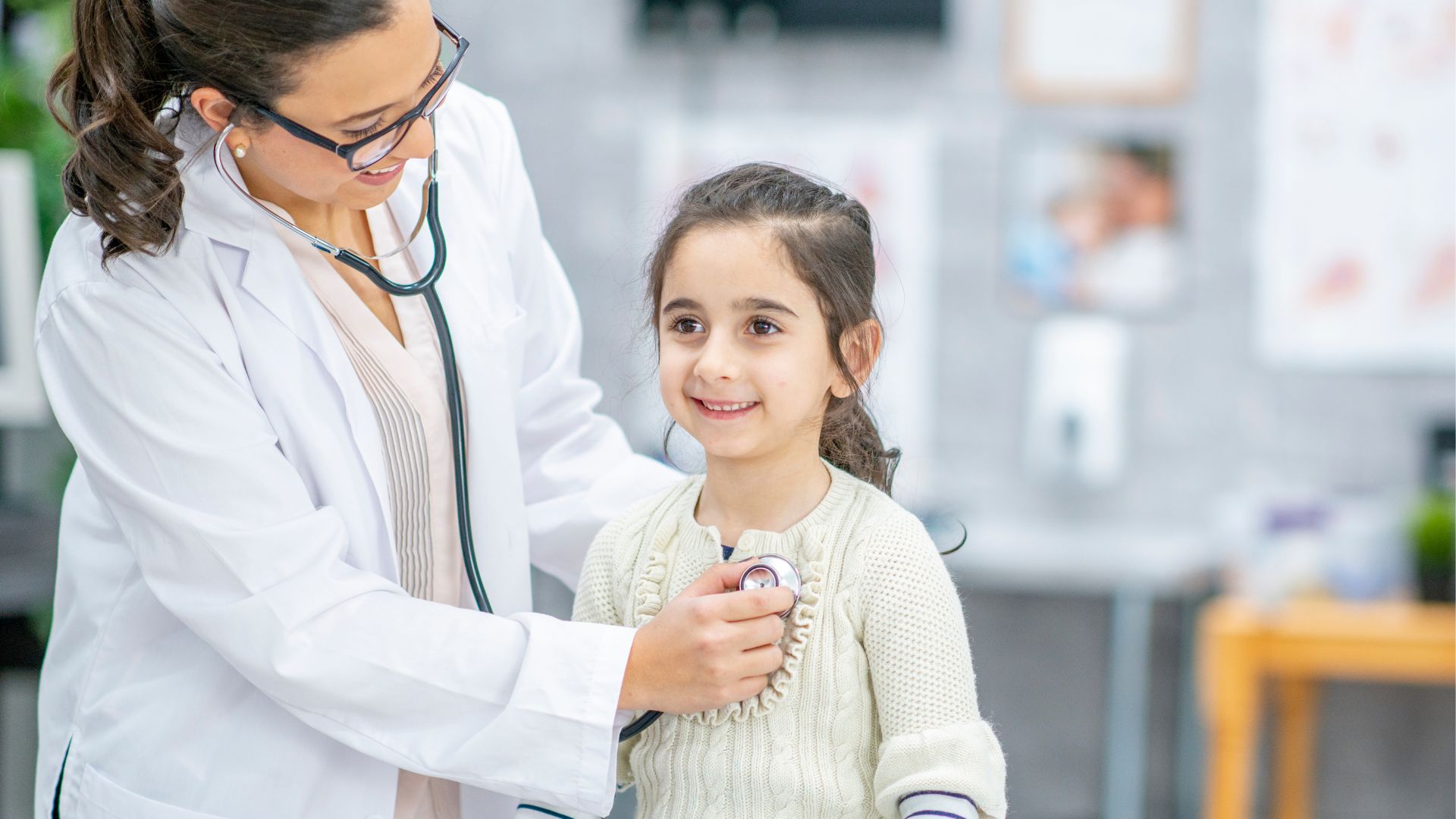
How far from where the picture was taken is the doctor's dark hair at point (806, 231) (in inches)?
41.1

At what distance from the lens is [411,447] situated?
1.23m

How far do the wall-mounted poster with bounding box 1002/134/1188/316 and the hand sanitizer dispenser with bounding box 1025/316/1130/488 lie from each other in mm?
92

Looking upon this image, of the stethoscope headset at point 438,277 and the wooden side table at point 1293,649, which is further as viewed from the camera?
the wooden side table at point 1293,649

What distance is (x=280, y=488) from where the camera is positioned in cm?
108

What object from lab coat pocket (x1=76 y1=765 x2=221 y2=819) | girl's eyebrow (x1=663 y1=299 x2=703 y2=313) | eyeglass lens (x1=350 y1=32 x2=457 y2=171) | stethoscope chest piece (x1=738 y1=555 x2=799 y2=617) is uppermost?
eyeglass lens (x1=350 y1=32 x2=457 y2=171)

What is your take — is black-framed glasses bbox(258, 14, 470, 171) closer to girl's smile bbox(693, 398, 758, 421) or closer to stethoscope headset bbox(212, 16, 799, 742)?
stethoscope headset bbox(212, 16, 799, 742)

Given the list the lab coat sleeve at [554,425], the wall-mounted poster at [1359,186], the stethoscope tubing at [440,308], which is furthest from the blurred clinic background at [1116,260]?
the stethoscope tubing at [440,308]

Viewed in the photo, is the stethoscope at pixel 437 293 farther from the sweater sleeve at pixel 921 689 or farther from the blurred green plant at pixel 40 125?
the blurred green plant at pixel 40 125

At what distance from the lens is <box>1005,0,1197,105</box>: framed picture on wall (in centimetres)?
320

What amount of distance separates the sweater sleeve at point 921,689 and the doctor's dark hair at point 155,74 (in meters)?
0.57

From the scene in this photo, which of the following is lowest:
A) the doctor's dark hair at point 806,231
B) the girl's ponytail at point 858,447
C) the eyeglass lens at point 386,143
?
the girl's ponytail at point 858,447

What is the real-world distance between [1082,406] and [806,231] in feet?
7.57

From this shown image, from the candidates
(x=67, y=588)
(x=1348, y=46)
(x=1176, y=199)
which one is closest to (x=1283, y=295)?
(x=1176, y=199)

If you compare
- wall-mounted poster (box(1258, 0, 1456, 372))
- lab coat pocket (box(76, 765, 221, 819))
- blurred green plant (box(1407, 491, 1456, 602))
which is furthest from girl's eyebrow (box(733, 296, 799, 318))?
wall-mounted poster (box(1258, 0, 1456, 372))
